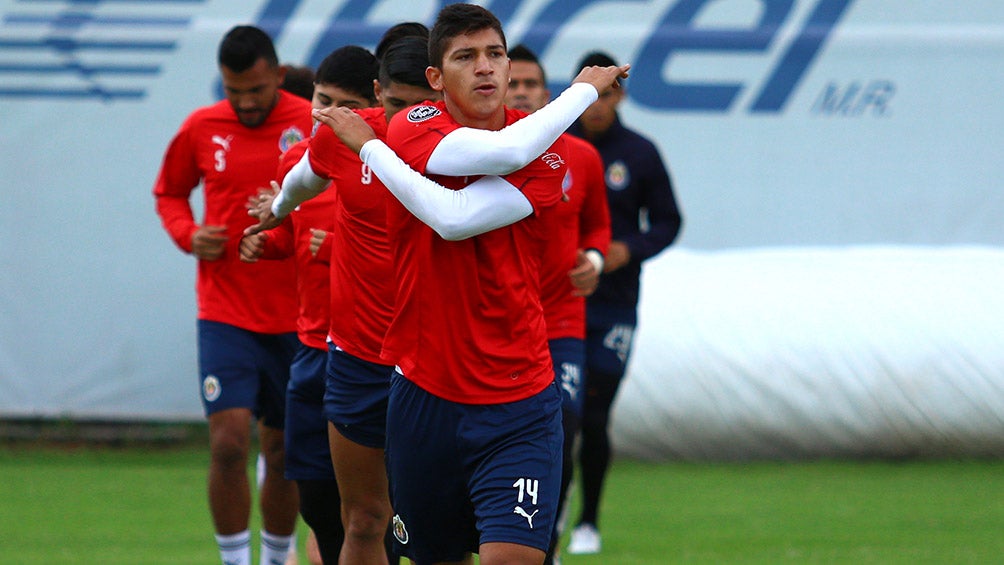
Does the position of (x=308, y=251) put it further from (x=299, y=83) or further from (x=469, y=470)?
(x=299, y=83)

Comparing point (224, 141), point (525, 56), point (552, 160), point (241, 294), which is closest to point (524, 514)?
point (552, 160)

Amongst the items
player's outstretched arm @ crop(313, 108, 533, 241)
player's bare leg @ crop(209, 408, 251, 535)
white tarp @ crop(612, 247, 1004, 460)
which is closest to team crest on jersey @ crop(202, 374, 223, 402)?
player's bare leg @ crop(209, 408, 251, 535)

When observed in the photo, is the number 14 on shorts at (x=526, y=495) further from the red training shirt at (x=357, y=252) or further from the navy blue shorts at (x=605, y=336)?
the navy blue shorts at (x=605, y=336)

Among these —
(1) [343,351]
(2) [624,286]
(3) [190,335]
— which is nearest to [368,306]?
(1) [343,351]

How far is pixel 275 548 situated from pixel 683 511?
11.0 feet

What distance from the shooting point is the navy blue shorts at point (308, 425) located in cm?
570

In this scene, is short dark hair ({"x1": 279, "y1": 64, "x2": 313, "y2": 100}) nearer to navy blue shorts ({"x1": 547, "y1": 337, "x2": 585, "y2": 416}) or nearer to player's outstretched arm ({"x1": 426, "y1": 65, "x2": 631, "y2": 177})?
navy blue shorts ({"x1": 547, "y1": 337, "x2": 585, "y2": 416})

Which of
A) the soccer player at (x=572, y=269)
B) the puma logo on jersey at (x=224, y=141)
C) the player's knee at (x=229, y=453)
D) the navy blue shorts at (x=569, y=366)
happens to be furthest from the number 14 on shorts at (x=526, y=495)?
the puma logo on jersey at (x=224, y=141)

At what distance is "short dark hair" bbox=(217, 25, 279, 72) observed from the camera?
645cm

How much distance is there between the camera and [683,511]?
362 inches

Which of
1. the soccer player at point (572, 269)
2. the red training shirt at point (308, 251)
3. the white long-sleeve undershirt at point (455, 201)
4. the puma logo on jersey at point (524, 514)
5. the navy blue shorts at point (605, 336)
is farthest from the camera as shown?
the navy blue shorts at point (605, 336)

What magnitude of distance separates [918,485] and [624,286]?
3.32 m

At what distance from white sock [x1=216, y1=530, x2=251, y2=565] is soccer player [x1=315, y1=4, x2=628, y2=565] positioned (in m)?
2.09

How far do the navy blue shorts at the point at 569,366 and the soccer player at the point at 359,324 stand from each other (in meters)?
1.27
